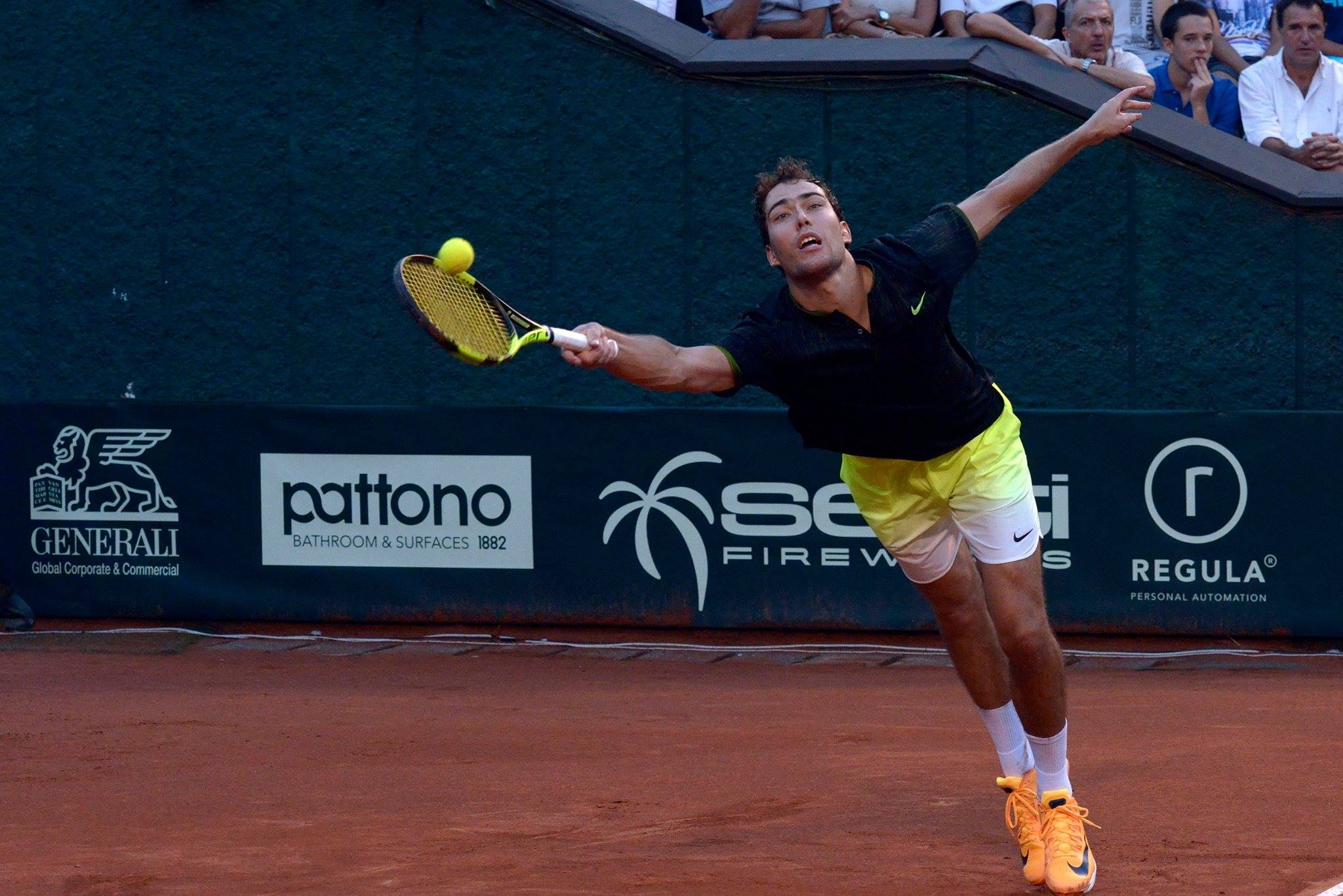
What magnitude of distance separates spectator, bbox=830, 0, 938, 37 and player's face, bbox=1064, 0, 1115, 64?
2.85ft

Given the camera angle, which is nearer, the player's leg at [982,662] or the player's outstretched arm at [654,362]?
the player's outstretched arm at [654,362]

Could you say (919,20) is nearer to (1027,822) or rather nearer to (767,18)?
(767,18)

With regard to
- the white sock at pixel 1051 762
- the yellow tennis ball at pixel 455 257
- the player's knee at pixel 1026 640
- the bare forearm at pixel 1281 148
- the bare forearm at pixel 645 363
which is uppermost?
the bare forearm at pixel 1281 148

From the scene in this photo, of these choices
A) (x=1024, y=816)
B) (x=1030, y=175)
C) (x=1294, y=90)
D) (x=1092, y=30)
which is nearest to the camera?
(x=1024, y=816)

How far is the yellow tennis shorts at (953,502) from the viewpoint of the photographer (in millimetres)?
4523

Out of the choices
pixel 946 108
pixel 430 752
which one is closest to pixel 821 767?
pixel 430 752

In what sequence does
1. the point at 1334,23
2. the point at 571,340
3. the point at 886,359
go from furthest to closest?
the point at 1334,23 → the point at 886,359 → the point at 571,340

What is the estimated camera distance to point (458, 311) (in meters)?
4.04

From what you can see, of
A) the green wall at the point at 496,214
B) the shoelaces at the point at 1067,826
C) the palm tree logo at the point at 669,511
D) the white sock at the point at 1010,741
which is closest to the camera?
the shoelaces at the point at 1067,826

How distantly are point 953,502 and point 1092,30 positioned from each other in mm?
4477

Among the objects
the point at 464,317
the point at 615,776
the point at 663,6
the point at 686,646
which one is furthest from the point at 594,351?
the point at 663,6

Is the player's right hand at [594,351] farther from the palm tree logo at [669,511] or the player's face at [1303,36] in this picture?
the player's face at [1303,36]

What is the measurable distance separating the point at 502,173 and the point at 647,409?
1.46m

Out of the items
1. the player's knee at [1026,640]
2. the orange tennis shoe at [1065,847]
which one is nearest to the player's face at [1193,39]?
the player's knee at [1026,640]
